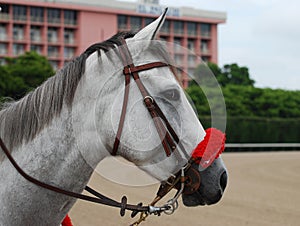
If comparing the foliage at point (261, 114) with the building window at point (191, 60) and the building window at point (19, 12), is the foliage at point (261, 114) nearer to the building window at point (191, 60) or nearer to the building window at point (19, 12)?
the building window at point (19, 12)

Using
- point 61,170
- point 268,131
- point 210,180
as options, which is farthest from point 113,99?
point 268,131

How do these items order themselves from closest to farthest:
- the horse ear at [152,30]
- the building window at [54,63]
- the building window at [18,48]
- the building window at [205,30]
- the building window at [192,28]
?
1. the horse ear at [152,30]
2. the building window at [18,48]
3. the building window at [54,63]
4. the building window at [192,28]
5. the building window at [205,30]

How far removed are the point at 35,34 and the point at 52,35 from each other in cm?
187

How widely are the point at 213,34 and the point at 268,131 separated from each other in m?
35.1

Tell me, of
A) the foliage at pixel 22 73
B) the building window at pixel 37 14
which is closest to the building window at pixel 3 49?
the building window at pixel 37 14

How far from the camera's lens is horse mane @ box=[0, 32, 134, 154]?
2.44 metres

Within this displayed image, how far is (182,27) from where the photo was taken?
6347 centimetres

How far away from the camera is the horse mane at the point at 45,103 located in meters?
2.44

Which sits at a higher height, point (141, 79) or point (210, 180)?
point (141, 79)

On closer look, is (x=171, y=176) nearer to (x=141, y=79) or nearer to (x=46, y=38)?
(x=141, y=79)

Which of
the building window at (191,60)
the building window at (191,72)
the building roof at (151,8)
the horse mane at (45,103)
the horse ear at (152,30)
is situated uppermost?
the building roof at (151,8)

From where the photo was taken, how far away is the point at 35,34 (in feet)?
190

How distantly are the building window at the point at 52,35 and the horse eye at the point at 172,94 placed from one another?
56.9m

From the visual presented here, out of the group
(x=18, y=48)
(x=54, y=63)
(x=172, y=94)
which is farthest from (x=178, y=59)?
(x=54, y=63)
